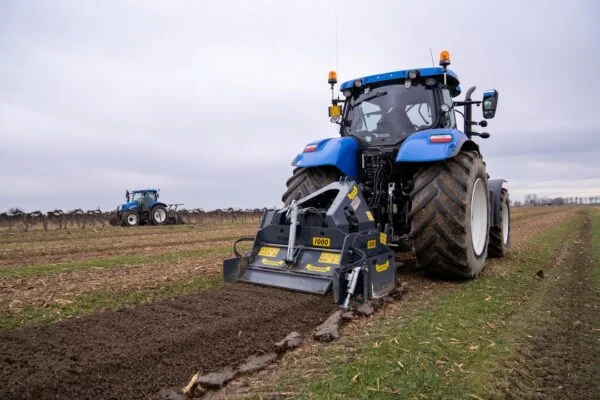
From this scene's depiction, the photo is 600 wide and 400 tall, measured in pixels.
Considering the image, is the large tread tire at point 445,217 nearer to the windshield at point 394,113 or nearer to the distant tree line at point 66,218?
the windshield at point 394,113

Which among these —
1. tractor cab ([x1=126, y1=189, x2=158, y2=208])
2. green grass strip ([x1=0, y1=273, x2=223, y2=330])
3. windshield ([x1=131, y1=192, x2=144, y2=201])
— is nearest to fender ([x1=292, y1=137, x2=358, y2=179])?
green grass strip ([x1=0, y1=273, x2=223, y2=330])

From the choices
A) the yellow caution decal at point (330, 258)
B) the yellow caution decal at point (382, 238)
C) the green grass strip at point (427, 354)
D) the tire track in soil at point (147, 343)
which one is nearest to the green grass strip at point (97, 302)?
the tire track in soil at point (147, 343)

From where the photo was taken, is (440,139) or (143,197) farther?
(143,197)

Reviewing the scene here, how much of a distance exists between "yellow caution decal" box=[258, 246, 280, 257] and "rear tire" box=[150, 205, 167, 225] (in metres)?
20.1

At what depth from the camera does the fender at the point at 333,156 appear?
5523 mm

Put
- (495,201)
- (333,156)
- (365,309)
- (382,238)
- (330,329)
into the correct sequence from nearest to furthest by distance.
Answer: (330,329) → (365,309) → (382,238) → (333,156) → (495,201)

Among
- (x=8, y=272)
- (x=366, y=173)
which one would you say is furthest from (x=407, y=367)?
(x=8, y=272)

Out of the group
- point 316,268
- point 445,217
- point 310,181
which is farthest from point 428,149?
point 316,268

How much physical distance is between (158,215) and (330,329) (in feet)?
72.2

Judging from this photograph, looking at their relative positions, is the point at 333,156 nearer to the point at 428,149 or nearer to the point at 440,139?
the point at 428,149

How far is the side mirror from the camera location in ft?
21.0

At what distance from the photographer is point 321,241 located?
4.53 meters

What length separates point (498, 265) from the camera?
6.84 meters

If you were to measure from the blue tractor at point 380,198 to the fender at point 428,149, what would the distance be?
0.04 feet
